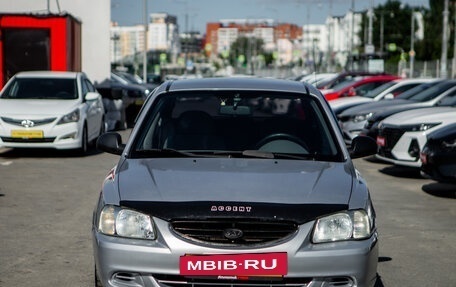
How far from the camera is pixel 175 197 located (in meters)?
5.13

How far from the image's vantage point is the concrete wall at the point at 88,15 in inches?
1039

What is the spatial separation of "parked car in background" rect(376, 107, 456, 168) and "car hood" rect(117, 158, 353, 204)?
27.4 ft

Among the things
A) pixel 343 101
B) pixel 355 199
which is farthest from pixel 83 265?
pixel 343 101

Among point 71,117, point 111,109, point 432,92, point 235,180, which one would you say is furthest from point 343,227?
point 111,109

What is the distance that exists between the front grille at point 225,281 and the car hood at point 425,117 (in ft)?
32.1

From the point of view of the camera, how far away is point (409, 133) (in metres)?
14.3

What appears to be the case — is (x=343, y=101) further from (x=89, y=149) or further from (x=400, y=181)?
(x=400, y=181)

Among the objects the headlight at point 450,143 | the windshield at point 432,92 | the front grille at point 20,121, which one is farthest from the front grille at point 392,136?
the front grille at point 20,121

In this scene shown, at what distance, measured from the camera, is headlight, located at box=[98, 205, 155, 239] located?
5066mm

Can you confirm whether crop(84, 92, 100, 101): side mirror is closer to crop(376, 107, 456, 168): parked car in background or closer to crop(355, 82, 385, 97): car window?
crop(376, 107, 456, 168): parked car in background

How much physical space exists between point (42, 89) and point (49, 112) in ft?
4.65

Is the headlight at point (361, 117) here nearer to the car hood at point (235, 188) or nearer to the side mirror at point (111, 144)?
the side mirror at point (111, 144)

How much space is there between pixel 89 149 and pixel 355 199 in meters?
14.0

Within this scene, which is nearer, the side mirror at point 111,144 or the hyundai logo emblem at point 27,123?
the side mirror at point 111,144
